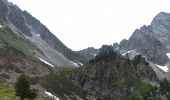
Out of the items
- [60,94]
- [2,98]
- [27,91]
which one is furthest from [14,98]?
[60,94]

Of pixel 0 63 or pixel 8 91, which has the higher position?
pixel 0 63

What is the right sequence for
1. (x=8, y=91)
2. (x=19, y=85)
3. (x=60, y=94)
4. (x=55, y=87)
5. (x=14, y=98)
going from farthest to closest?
(x=55, y=87) → (x=60, y=94) → (x=8, y=91) → (x=14, y=98) → (x=19, y=85)

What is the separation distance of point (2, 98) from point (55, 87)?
11485 cm

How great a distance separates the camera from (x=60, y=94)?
181 meters

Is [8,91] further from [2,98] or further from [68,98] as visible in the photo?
[68,98]

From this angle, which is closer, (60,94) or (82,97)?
(60,94)

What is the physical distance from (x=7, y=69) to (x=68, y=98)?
32.7 meters

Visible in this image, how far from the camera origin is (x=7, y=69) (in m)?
188

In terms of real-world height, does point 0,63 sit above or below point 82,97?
above

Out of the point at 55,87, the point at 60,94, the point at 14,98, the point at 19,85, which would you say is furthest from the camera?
the point at 55,87

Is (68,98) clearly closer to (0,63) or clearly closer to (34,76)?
(34,76)

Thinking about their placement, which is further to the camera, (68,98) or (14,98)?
(68,98)

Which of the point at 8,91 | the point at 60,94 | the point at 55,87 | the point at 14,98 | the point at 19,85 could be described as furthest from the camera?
the point at 55,87

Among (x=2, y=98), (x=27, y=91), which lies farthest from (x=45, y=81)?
(x=27, y=91)
